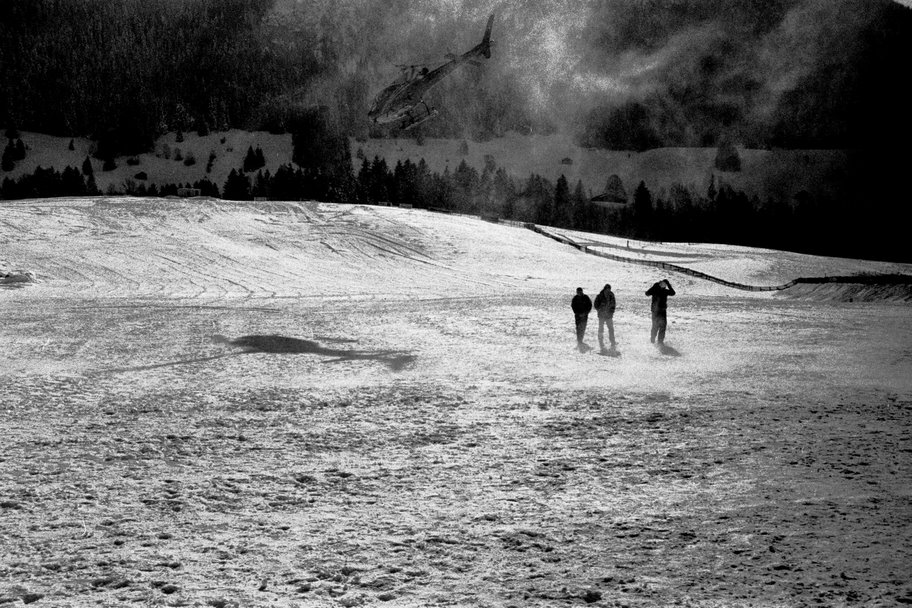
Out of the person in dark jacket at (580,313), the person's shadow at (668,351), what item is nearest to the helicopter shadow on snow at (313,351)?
the person in dark jacket at (580,313)

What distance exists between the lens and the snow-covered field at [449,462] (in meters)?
5.42

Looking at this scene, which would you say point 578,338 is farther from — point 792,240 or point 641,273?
point 792,240

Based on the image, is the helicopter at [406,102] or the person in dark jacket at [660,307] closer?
the person in dark jacket at [660,307]

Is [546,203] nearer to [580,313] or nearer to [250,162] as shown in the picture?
[250,162]

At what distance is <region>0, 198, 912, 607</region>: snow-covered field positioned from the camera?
542 cm

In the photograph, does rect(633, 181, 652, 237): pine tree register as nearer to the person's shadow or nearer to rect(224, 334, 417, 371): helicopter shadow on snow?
the person's shadow

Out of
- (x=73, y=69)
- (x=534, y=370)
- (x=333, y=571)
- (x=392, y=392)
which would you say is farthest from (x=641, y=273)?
(x=73, y=69)

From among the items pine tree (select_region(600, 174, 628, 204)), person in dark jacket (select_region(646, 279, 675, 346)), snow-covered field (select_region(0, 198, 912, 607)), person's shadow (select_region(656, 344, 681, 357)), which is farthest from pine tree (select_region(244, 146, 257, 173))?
person's shadow (select_region(656, 344, 681, 357))

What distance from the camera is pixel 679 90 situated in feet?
516

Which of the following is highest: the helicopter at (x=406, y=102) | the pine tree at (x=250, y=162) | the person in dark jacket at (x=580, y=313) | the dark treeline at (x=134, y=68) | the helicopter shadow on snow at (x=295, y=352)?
the dark treeline at (x=134, y=68)

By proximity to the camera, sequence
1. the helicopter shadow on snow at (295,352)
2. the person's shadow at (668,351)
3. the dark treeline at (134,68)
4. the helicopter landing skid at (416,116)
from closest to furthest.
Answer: the helicopter shadow on snow at (295,352), the person's shadow at (668,351), the helicopter landing skid at (416,116), the dark treeline at (134,68)

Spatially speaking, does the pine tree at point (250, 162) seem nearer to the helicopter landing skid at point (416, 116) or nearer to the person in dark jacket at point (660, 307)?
the helicopter landing skid at point (416, 116)

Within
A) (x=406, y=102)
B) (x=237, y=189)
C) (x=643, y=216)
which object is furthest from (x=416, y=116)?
(x=643, y=216)

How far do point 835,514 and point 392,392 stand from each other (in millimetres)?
7094
